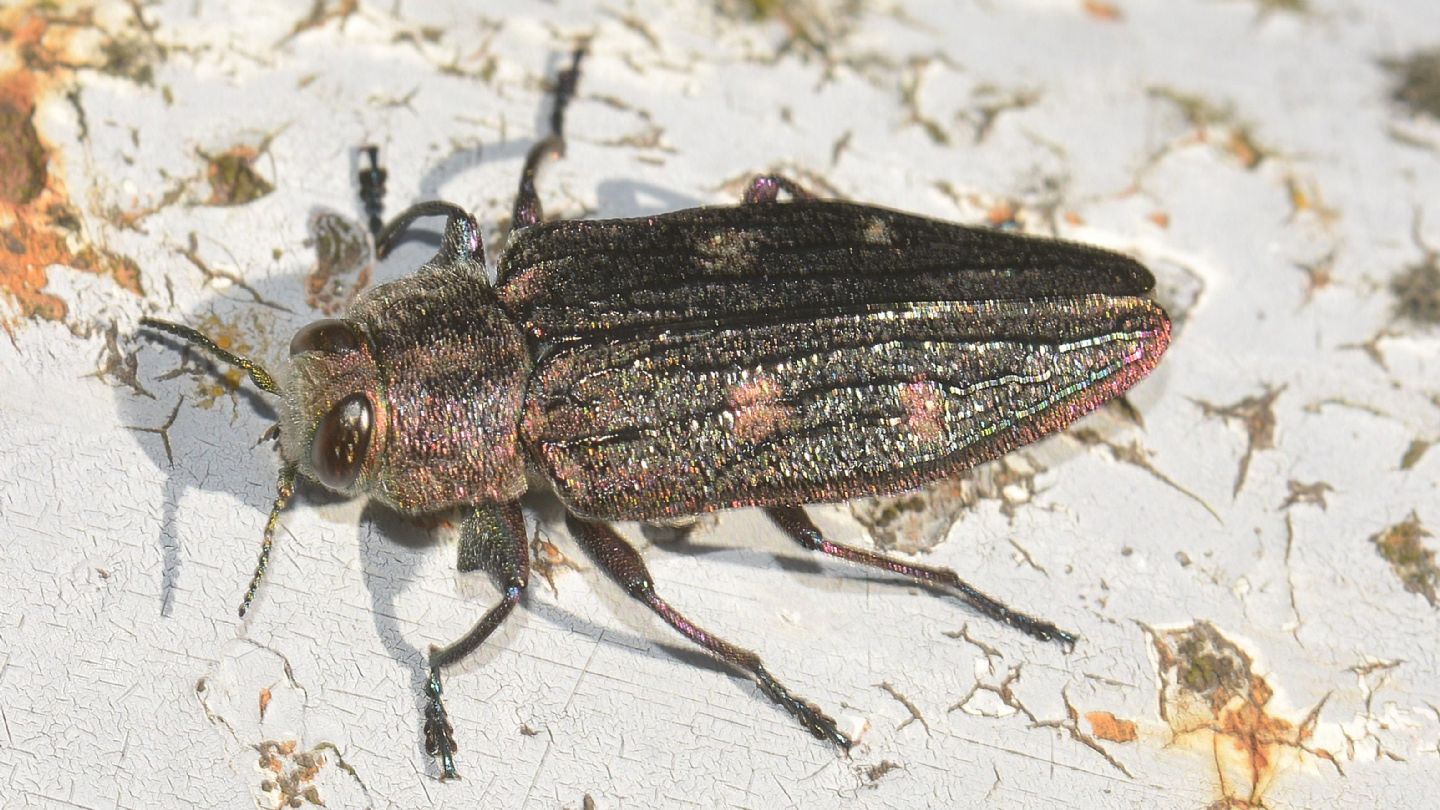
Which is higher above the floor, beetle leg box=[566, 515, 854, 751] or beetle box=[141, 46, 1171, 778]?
beetle box=[141, 46, 1171, 778]

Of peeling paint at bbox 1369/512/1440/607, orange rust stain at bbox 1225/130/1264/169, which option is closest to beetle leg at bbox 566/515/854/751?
peeling paint at bbox 1369/512/1440/607

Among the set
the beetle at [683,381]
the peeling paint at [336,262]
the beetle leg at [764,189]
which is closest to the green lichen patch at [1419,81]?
the beetle at [683,381]

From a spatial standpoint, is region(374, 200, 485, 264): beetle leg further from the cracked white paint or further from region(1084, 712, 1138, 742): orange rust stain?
region(1084, 712, 1138, 742): orange rust stain

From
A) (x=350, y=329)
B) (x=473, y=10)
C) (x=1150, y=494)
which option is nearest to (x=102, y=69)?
(x=473, y=10)

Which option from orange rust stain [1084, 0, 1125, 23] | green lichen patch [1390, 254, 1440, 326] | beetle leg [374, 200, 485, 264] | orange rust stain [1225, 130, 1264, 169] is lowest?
beetle leg [374, 200, 485, 264]

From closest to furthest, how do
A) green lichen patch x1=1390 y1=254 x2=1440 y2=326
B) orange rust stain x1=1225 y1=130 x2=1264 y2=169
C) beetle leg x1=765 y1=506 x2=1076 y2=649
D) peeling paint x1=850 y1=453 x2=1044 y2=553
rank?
1. beetle leg x1=765 y1=506 x2=1076 y2=649
2. peeling paint x1=850 y1=453 x2=1044 y2=553
3. green lichen patch x1=1390 y1=254 x2=1440 y2=326
4. orange rust stain x1=1225 y1=130 x2=1264 y2=169

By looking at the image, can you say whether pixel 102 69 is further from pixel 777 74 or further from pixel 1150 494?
pixel 1150 494

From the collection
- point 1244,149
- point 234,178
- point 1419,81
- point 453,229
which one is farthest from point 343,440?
point 1419,81

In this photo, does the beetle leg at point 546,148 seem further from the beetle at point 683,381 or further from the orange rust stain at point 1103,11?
the orange rust stain at point 1103,11
